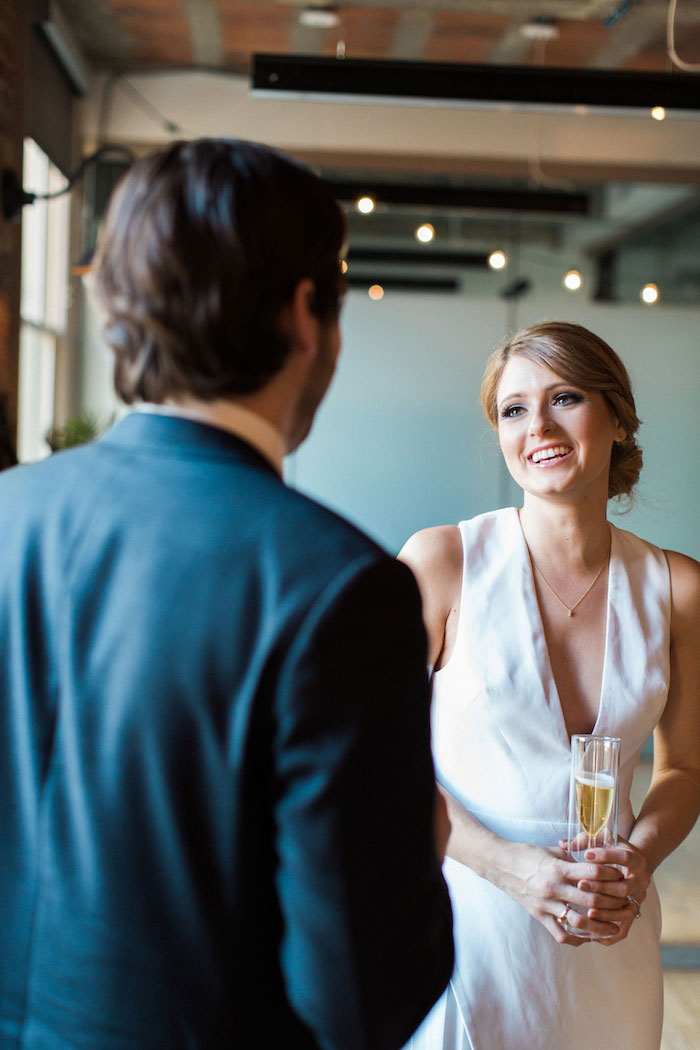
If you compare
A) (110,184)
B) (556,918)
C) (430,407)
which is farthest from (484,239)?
(556,918)

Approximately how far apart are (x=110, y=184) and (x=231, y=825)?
18.8 feet

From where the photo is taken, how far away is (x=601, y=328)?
524 cm

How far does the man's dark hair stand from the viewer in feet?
2.55

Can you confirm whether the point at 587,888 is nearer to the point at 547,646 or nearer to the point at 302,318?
the point at 547,646

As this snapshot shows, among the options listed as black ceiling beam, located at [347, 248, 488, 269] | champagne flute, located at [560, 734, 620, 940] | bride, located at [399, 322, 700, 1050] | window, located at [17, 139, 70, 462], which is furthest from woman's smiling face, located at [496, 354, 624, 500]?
window, located at [17, 139, 70, 462]

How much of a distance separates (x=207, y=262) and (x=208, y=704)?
0.31 m

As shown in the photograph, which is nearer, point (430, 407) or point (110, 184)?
point (430, 407)

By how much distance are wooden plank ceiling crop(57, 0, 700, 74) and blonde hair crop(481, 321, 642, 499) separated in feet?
12.5

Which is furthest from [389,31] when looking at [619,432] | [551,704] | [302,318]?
[302,318]

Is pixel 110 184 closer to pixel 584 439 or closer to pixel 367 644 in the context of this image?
pixel 584 439

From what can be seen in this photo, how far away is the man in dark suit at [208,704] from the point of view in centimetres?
74

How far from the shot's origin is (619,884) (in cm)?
144

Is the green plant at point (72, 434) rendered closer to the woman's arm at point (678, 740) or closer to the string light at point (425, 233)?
the string light at point (425, 233)

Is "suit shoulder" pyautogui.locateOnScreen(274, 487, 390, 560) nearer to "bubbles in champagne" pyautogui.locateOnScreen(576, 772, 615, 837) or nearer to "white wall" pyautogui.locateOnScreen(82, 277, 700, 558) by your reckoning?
"bubbles in champagne" pyautogui.locateOnScreen(576, 772, 615, 837)
